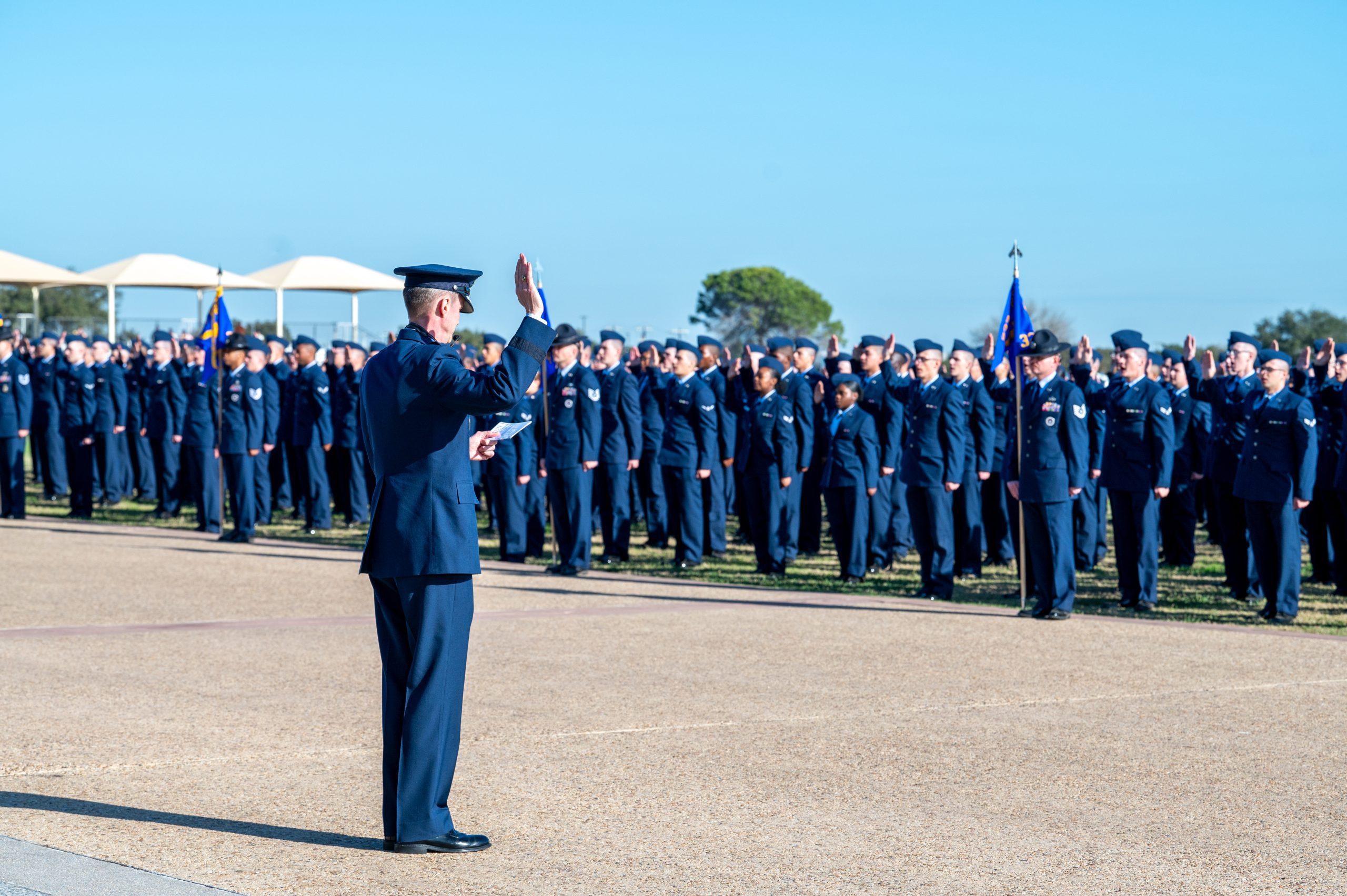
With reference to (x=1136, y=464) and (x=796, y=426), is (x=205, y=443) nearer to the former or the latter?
(x=796, y=426)

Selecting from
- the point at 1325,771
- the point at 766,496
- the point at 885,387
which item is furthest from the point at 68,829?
the point at 885,387

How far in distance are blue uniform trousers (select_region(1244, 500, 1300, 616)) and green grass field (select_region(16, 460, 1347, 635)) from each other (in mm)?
188

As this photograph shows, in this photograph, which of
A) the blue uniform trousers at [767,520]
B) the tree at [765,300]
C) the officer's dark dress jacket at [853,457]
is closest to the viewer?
the officer's dark dress jacket at [853,457]

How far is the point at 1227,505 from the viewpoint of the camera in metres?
13.1

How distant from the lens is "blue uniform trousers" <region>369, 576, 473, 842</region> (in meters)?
5.18

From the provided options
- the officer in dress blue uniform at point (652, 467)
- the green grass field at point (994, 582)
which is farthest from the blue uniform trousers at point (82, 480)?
the officer in dress blue uniform at point (652, 467)

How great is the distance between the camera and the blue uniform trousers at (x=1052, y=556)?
11094 millimetres

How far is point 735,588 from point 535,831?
7573mm

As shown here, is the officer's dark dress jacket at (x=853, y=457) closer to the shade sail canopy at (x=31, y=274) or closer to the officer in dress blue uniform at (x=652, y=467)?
the officer in dress blue uniform at (x=652, y=467)

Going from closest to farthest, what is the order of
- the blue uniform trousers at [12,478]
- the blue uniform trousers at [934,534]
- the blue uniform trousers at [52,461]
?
the blue uniform trousers at [934,534] < the blue uniform trousers at [12,478] < the blue uniform trousers at [52,461]

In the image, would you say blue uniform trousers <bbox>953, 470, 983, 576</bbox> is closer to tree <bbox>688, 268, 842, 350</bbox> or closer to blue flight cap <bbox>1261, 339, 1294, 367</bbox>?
blue flight cap <bbox>1261, 339, 1294, 367</bbox>

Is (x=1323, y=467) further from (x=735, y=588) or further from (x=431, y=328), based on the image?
(x=431, y=328)

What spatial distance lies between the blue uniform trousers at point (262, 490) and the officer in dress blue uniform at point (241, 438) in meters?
0.97

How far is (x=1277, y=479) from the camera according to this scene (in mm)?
11523
